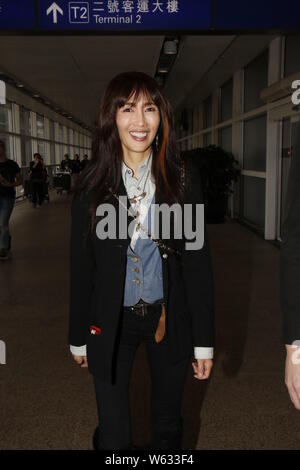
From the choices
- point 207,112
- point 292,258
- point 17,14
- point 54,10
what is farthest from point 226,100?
point 292,258

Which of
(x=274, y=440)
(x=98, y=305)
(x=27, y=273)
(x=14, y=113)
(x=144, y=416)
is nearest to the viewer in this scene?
(x=98, y=305)

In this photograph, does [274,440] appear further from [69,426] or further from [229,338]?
[229,338]

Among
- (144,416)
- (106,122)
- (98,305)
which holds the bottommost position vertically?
(144,416)

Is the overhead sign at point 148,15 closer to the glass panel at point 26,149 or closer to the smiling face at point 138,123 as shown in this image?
the smiling face at point 138,123

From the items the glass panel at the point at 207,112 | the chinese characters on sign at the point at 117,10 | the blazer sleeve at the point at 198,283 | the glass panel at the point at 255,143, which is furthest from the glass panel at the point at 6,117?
the blazer sleeve at the point at 198,283

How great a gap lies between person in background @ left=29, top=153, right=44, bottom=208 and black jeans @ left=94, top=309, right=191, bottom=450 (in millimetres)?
13475

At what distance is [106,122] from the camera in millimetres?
1715

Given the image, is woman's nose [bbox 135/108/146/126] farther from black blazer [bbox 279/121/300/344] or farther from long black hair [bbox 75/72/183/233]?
black blazer [bbox 279/121/300/344]

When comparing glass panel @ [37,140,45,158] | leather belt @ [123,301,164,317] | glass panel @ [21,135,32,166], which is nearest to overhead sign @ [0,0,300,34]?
leather belt @ [123,301,164,317]

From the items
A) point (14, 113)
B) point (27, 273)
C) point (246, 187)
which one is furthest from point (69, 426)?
point (14, 113)

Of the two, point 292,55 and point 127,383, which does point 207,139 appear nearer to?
point 292,55

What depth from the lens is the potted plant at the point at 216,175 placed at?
1060 centimetres

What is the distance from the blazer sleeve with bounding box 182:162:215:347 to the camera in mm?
1742

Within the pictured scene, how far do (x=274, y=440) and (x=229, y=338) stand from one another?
4.74ft
